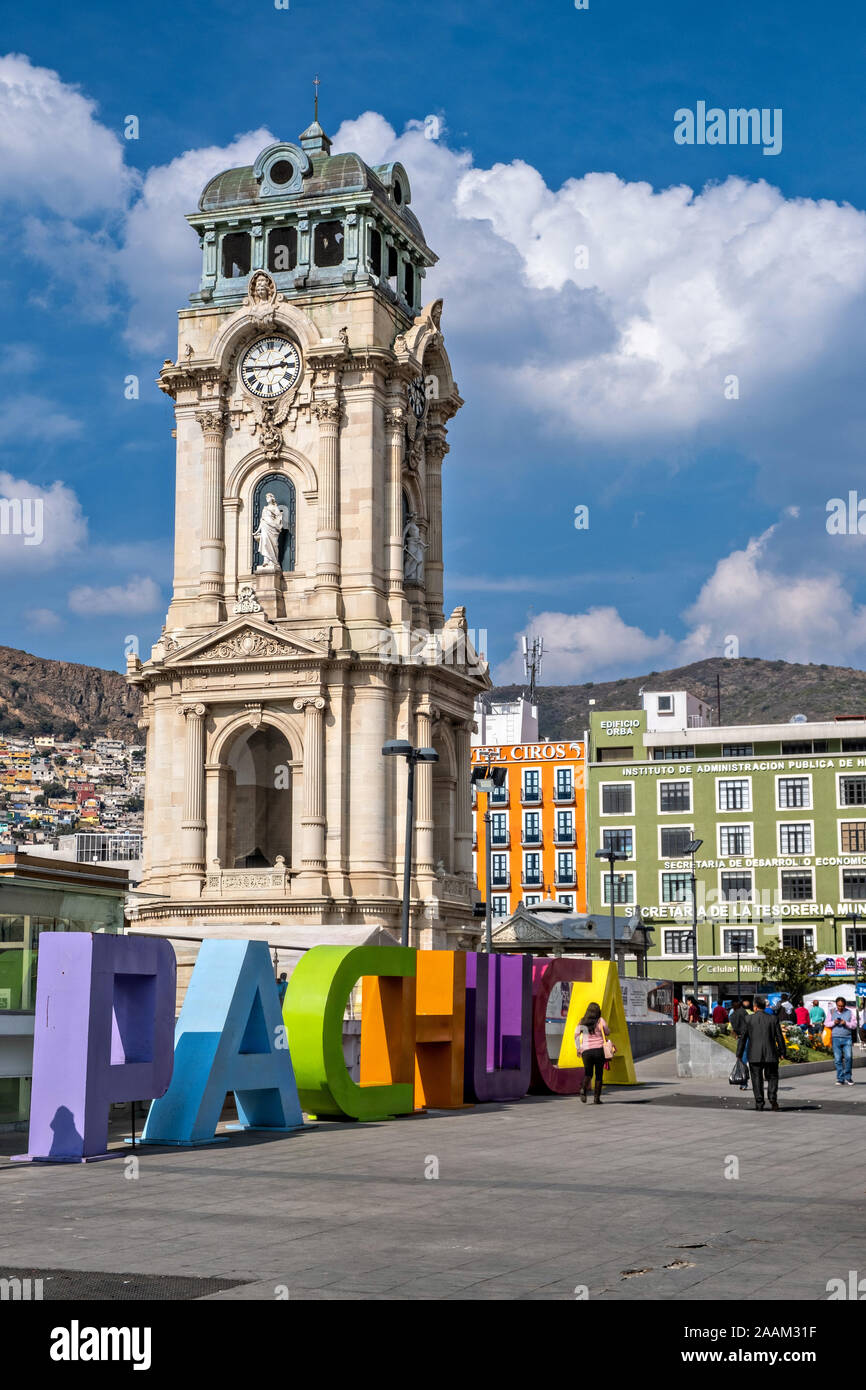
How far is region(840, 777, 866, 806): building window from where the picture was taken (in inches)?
3346

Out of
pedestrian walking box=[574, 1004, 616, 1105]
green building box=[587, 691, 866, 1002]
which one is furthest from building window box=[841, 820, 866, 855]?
pedestrian walking box=[574, 1004, 616, 1105]

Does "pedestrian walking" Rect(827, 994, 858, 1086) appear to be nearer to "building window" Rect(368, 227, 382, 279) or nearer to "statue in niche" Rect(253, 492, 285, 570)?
"statue in niche" Rect(253, 492, 285, 570)

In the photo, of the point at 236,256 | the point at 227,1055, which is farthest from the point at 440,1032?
the point at 236,256

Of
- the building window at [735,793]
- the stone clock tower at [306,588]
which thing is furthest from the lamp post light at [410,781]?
the building window at [735,793]

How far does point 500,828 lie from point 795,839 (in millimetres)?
17265

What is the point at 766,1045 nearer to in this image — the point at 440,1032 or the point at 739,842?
the point at 440,1032

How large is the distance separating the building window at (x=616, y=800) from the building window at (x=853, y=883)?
11.8 metres

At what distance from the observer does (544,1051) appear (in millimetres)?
30391

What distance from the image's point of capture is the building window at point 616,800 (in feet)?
296

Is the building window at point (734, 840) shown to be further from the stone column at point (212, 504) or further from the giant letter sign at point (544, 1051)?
the giant letter sign at point (544, 1051)

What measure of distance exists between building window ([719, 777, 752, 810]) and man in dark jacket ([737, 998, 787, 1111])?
60.2 meters

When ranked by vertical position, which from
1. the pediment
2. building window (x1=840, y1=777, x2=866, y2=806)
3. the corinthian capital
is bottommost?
building window (x1=840, y1=777, x2=866, y2=806)

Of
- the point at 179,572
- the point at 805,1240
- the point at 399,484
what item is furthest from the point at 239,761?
the point at 805,1240
